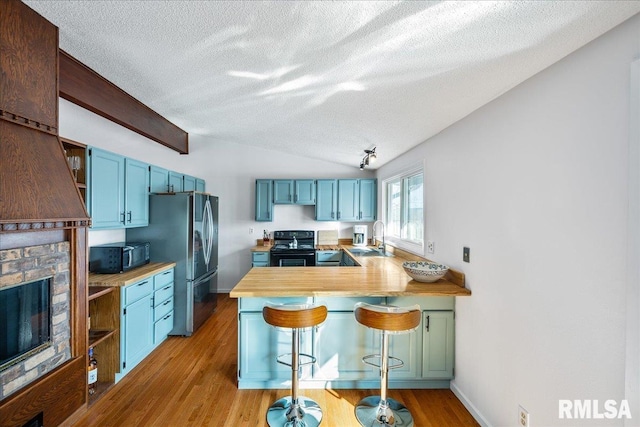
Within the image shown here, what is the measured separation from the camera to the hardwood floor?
187 centimetres

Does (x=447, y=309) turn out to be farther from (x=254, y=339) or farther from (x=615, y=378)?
(x=254, y=339)

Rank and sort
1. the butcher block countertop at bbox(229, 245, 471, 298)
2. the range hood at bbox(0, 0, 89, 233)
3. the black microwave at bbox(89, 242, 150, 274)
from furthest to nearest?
the black microwave at bbox(89, 242, 150, 274)
the butcher block countertop at bbox(229, 245, 471, 298)
the range hood at bbox(0, 0, 89, 233)

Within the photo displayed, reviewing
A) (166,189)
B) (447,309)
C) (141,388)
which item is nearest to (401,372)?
(447,309)

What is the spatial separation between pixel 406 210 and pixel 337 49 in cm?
250

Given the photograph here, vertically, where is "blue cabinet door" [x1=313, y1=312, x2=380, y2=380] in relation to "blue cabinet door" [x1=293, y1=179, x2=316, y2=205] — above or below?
below

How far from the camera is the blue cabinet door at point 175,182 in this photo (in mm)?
3630

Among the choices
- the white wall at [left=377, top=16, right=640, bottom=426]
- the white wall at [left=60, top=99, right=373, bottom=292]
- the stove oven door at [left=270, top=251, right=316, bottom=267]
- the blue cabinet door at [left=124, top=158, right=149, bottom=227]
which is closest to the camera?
the white wall at [left=377, top=16, right=640, bottom=426]

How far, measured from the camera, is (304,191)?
4594mm

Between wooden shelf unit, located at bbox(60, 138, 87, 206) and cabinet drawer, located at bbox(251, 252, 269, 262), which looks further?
cabinet drawer, located at bbox(251, 252, 269, 262)

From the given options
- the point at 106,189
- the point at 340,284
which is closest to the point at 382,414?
the point at 340,284

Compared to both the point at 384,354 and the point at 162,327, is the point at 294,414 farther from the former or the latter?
the point at 162,327

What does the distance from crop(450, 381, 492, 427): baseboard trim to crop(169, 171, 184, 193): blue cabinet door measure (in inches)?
152

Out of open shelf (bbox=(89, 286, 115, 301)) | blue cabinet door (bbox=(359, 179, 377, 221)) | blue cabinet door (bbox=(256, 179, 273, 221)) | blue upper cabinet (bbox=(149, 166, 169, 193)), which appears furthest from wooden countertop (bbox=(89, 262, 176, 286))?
blue cabinet door (bbox=(359, 179, 377, 221))

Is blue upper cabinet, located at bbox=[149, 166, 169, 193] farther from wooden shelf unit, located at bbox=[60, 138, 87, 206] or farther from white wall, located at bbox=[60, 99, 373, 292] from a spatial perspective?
white wall, located at bbox=[60, 99, 373, 292]
